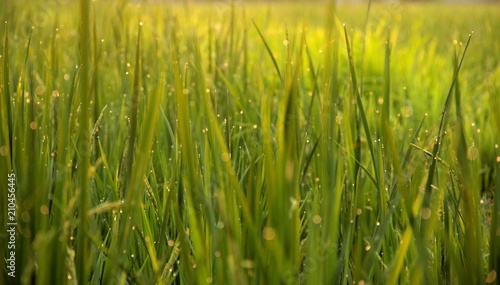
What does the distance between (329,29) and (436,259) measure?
339 millimetres

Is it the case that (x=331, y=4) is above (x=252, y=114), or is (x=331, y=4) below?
above

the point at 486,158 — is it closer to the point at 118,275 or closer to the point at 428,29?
the point at 118,275

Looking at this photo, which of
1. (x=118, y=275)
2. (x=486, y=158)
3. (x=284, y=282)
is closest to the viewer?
(x=284, y=282)

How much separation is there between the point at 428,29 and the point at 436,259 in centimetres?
355

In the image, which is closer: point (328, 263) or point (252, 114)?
point (328, 263)

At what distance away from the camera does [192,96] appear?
131 centimetres

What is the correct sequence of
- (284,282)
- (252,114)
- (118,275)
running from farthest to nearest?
(252,114) < (118,275) < (284,282)

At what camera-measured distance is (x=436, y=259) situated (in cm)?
72

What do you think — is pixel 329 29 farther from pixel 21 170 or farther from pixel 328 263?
pixel 21 170

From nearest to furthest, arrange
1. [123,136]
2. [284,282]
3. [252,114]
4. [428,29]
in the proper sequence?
[284,282] → [123,136] → [252,114] → [428,29]

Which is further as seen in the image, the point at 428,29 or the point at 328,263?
the point at 428,29

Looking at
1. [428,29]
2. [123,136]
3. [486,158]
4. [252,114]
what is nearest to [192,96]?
[252,114]

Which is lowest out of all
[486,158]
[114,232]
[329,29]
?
[486,158]

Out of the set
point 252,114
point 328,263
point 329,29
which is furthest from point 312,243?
point 252,114
